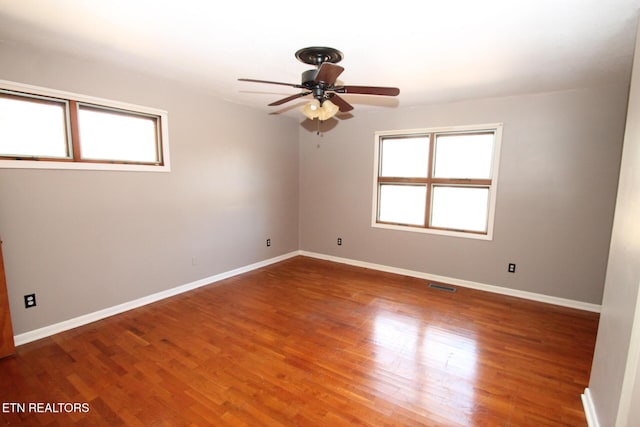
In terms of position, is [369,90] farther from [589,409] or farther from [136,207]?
[136,207]

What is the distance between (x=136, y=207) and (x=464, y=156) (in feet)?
13.6

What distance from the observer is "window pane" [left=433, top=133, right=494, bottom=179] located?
3.81 meters

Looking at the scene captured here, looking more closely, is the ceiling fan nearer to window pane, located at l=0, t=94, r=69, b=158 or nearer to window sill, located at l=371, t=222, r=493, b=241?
window pane, located at l=0, t=94, r=69, b=158

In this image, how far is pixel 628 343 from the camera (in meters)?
1.37

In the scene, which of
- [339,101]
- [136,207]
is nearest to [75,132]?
[136,207]

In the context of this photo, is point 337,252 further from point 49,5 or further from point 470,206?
point 49,5

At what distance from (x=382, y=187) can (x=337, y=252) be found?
1397 millimetres

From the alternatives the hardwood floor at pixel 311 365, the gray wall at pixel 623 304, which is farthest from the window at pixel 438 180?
the gray wall at pixel 623 304

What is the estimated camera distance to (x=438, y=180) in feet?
13.6

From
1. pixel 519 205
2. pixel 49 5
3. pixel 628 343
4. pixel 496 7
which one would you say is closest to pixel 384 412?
pixel 628 343

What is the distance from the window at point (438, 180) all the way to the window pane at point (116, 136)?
312cm

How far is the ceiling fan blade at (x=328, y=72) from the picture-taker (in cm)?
186

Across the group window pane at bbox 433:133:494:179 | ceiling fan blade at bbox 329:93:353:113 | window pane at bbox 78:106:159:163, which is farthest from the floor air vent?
window pane at bbox 78:106:159:163

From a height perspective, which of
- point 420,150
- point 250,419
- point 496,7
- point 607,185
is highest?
point 496,7
